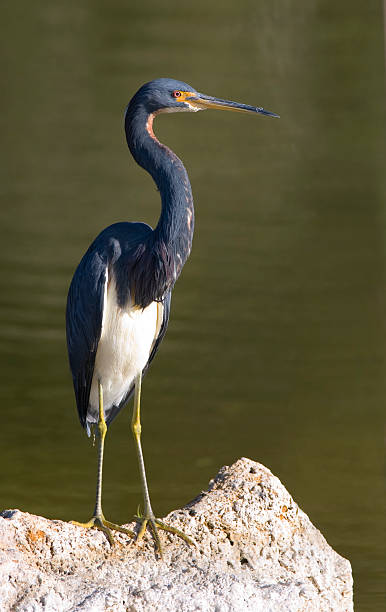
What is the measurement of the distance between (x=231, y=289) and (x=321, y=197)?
3.62m

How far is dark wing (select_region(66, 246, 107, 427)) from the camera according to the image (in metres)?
5.27

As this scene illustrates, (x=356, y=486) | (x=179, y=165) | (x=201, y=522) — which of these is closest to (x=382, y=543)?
(x=356, y=486)

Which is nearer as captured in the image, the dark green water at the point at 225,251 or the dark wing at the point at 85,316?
the dark wing at the point at 85,316

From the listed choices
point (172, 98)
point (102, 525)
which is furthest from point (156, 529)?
point (172, 98)

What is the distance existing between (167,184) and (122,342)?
69cm

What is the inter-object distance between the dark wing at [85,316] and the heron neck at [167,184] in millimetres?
287

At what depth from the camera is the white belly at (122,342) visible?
5.35 metres

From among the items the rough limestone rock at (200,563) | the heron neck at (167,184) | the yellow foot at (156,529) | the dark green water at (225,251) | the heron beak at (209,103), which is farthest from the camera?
the dark green water at (225,251)

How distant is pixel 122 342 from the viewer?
537 centimetres

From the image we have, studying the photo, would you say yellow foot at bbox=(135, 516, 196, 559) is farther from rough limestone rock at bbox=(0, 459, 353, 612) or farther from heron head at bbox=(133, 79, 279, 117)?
heron head at bbox=(133, 79, 279, 117)

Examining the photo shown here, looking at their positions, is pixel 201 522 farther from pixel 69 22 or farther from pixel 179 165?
pixel 69 22

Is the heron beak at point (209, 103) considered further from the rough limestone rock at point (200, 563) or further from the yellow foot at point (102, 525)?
the yellow foot at point (102, 525)

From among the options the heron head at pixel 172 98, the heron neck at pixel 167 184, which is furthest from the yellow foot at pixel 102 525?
the heron head at pixel 172 98

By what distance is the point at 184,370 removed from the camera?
32.0 ft
